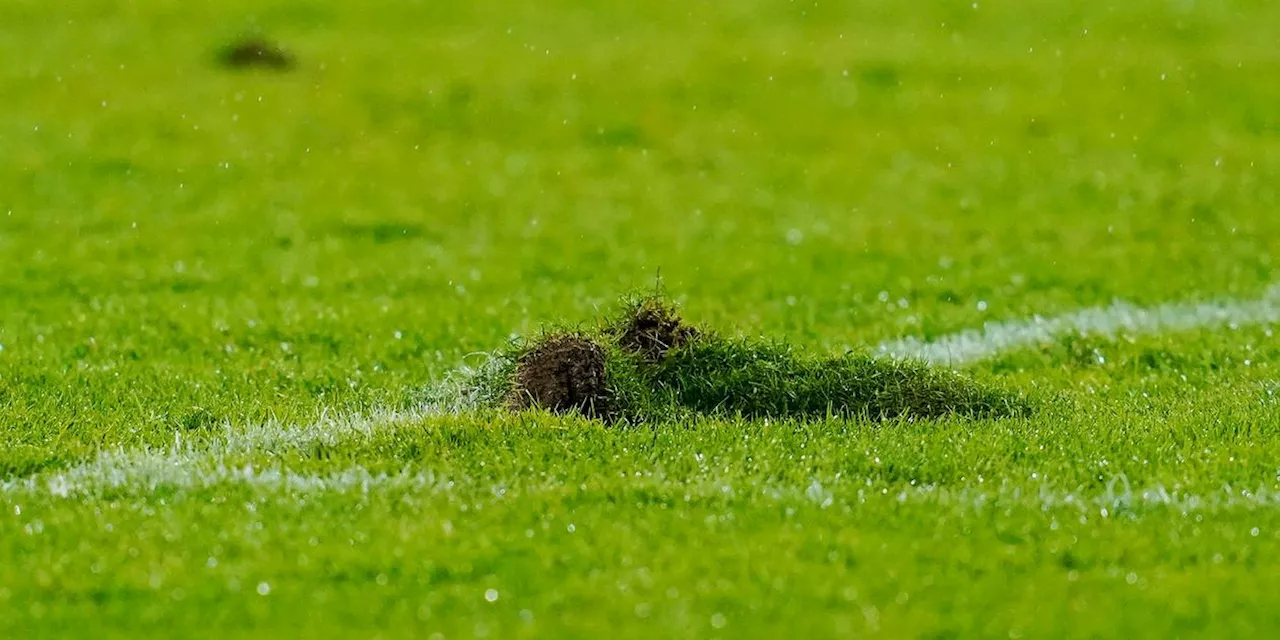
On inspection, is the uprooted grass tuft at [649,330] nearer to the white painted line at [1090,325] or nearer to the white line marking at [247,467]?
the white line marking at [247,467]

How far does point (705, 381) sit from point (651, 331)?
0.66 metres

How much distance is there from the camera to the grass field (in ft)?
29.4

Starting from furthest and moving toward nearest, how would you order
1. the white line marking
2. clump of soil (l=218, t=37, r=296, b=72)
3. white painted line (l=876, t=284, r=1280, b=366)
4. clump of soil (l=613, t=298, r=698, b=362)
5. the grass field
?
clump of soil (l=218, t=37, r=296, b=72), white painted line (l=876, t=284, r=1280, b=366), clump of soil (l=613, t=298, r=698, b=362), the white line marking, the grass field

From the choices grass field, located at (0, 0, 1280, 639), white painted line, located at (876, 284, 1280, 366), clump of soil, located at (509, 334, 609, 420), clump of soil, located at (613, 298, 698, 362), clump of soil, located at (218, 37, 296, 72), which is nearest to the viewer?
grass field, located at (0, 0, 1280, 639)

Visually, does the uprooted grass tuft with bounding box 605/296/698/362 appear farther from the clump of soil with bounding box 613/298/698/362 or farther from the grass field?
the grass field

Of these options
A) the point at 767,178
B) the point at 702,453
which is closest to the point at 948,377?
the point at 702,453

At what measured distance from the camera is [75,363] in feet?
48.7

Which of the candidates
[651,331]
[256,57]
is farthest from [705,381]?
[256,57]

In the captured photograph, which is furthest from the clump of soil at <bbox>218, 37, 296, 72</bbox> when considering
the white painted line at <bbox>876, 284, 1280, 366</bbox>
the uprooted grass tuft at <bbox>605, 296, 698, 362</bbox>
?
the uprooted grass tuft at <bbox>605, 296, 698, 362</bbox>

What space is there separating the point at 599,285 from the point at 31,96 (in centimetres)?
1344

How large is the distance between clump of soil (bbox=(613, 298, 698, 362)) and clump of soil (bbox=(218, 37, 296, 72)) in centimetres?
1857

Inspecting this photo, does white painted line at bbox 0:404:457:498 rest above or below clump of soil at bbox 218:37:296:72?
above

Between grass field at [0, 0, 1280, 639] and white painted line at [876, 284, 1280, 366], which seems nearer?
grass field at [0, 0, 1280, 639]

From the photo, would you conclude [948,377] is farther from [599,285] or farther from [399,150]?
[399,150]
